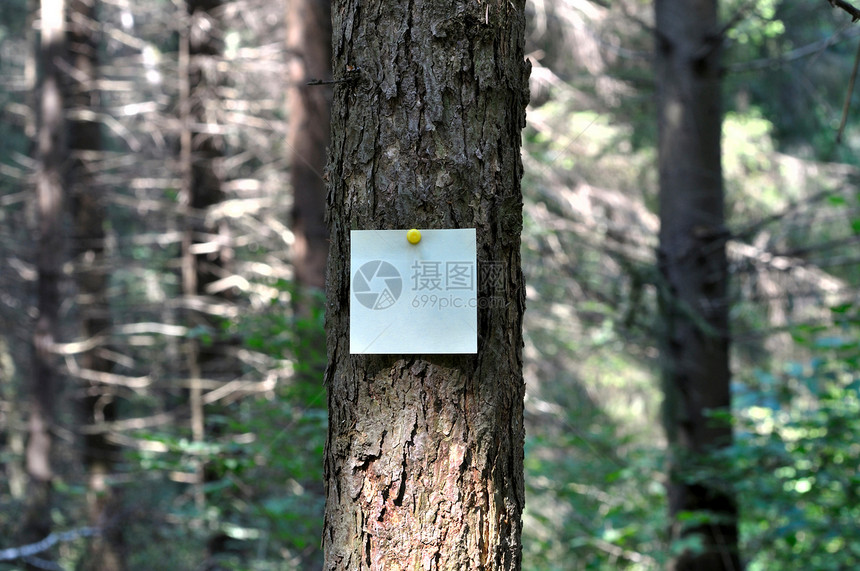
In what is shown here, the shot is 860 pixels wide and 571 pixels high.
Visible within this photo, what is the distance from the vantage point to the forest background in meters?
4.13

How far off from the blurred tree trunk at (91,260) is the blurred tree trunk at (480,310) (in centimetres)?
719

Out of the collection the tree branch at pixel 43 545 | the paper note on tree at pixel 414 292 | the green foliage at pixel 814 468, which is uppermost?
the paper note on tree at pixel 414 292

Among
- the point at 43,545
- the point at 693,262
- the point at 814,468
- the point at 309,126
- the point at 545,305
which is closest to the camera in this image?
the point at 814,468

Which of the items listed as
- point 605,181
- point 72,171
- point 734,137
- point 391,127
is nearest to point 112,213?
point 72,171

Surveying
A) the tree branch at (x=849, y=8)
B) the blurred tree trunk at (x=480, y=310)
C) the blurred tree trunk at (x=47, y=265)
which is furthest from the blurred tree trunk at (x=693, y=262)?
the blurred tree trunk at (x=47, y=265)

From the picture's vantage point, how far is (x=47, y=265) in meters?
7.44

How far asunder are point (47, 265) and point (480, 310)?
7286mm

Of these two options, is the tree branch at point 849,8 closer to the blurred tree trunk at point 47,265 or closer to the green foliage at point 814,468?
the green foliage at point 814,468

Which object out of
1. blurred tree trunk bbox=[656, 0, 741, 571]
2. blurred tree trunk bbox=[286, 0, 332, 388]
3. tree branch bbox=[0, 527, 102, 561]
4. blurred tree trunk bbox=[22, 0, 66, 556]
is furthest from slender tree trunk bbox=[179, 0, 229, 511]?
blurred tree trunk bbox=[656, 0, 741, 571]

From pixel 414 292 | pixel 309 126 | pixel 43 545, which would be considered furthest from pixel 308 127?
pixel 43 545

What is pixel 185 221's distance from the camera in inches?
313

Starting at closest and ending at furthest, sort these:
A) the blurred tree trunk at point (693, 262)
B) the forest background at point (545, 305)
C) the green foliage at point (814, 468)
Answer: the green foliage at point (814, 468)
the forest background at point (545, 305)
the blurred tree trunk at point (693, 262)

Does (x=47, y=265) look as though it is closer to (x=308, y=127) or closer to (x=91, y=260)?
(x=91, y=260)

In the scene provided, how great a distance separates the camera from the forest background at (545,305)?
4129 mm
